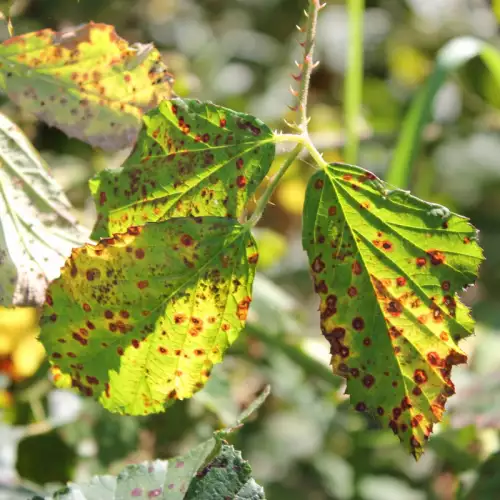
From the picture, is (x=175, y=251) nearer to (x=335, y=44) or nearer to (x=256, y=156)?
(x=256, y=156)

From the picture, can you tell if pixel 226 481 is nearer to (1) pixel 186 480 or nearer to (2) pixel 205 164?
(1) pixel 186 480

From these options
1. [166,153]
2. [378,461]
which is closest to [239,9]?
[378,461]

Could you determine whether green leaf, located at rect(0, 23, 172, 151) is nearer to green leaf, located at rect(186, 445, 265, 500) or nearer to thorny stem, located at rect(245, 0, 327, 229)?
thorny stem, located at rect(245, 0, 327, 229)

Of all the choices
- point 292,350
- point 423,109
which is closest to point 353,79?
point 423,109

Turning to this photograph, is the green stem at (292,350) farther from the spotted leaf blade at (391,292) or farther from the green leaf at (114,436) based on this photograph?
the spotted leaf blade at (391,292)

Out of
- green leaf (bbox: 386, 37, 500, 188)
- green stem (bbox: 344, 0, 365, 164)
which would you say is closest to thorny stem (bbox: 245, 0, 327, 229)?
green leaf (bbox: 386, 37, 500, 188)

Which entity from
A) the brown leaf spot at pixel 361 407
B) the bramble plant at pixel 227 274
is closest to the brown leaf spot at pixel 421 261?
the bramble plant at pixel 227 274
